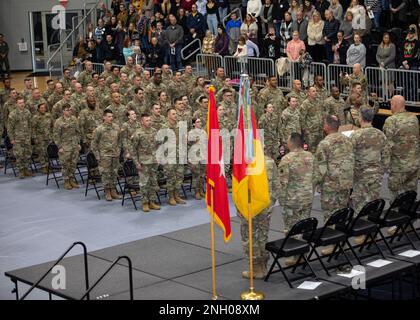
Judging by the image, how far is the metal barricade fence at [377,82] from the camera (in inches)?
805

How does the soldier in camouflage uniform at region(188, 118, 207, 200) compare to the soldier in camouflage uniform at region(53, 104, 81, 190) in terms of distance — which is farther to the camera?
the soldier in camouflage uniform at region(53, 104, 81, 190)

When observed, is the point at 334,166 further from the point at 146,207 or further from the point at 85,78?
the point at 85,78

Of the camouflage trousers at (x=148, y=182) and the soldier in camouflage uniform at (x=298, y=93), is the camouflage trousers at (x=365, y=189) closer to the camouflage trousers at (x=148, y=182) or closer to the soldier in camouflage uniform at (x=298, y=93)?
the camouflage trousers at (x=148, y=182)

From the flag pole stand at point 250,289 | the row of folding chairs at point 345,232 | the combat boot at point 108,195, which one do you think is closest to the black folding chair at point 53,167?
the combat boot at point 108,195

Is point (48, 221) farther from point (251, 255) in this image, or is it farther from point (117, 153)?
point (251, 255)

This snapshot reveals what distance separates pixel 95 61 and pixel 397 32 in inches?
412

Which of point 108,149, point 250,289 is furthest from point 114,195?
point 250,289

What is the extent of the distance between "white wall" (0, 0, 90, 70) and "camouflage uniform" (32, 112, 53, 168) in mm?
15358

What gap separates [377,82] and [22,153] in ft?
27.1

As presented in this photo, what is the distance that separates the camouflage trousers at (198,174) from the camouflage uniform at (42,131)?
14.3ft

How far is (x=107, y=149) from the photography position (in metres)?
17.6

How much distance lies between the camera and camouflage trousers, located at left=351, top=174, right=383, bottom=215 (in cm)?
1367

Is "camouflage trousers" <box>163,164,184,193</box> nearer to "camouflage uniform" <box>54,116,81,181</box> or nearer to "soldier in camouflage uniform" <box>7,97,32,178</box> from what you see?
"camouflage uniform" <box>54,116,81,181</box>

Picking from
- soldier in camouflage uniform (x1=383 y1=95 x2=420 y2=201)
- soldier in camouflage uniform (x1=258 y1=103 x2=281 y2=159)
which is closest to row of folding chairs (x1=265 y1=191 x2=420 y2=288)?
soldier in camouflage uniform (x1=383 y1=95 x2=420 y2=201)
